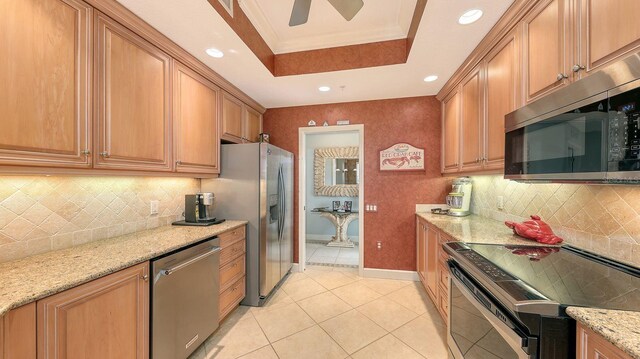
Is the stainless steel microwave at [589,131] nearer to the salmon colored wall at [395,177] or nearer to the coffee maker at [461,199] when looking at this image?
the coffee maker at [461,199]

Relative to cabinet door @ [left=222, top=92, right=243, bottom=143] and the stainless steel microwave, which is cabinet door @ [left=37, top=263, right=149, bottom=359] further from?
the stainless steel microwave

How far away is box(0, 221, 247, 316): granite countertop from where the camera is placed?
3.06 feet

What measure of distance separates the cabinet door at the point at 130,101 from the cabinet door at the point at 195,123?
0.34 feet

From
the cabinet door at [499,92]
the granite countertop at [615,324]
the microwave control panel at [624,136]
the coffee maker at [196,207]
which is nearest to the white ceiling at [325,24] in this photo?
the cabinet door at [499,92]

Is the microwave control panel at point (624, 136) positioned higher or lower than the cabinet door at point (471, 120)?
lower

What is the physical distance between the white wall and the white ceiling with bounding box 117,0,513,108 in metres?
1.70

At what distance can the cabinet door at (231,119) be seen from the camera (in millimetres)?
2570

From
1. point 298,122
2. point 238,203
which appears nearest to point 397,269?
point 238,203

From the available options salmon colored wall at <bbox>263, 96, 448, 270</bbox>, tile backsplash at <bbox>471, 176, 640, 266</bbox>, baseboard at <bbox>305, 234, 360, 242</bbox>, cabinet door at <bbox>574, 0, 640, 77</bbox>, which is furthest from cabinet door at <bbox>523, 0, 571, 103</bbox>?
baseboard at <bbox>305, 234, 360, 242</bbox>

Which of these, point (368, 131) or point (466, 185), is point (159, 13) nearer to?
point (368, 131)

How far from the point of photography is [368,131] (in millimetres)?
3236

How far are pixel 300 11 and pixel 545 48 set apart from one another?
1.51 metres

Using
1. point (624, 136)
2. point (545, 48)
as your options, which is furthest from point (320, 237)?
point (624, 136)

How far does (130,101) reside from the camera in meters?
1.55
